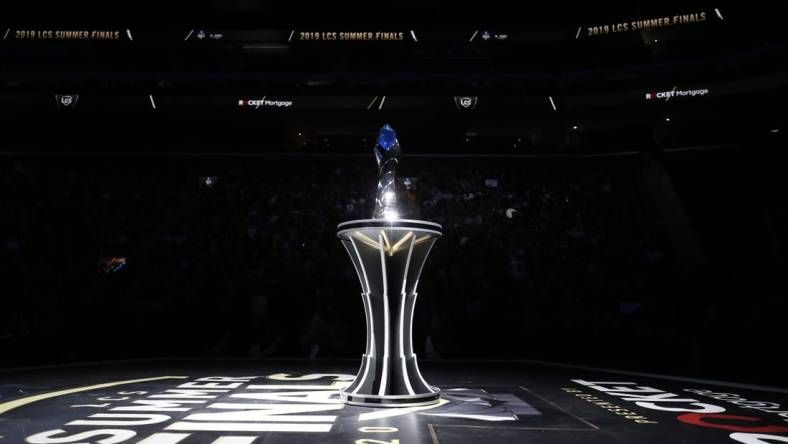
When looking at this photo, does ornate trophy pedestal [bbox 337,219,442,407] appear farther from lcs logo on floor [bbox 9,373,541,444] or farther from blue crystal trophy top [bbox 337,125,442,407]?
lcs logo on floor [bbox 9,373,541,444]

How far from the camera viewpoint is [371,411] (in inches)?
135

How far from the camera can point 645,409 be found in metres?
3.54

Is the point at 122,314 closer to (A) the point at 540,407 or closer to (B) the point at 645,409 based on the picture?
(A) the point at 540,407

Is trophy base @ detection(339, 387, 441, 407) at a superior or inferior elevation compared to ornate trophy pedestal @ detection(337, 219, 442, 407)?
Result: inferior

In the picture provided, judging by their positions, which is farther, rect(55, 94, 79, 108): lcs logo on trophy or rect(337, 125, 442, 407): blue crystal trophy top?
rect(55, 94, 79, 108): lcs logo on trophy

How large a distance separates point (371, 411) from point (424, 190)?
10357 mm

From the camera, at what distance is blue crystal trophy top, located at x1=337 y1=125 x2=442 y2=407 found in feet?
11.8

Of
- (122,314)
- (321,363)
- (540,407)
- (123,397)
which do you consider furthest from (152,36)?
(540,407)

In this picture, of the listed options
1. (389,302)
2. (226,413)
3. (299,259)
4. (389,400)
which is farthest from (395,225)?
(299,259)

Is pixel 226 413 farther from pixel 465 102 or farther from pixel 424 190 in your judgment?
pixel 465 102

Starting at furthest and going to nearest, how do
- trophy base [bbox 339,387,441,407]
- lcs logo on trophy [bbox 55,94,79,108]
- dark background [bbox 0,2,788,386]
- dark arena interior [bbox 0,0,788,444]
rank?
lcs logo on trophy [bbox 55,94,79,108], dark background [bbox 0,2,788,386], dark arena interior [bbox 0,0,788,444], trophy base [bbox 339,387,441,407]

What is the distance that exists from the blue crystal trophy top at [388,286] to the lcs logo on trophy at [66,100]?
42.6ft

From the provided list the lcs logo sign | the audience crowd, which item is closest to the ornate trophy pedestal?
the audience crowd

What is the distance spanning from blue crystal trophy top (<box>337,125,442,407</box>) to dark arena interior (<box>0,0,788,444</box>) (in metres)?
0.02
